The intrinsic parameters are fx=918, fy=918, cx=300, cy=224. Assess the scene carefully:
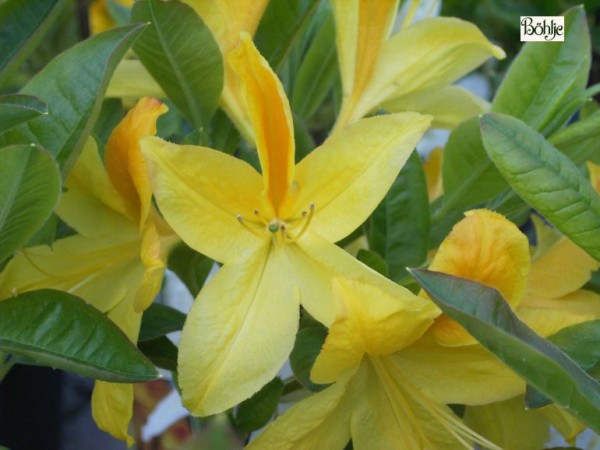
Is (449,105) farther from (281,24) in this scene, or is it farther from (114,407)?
(114,407)

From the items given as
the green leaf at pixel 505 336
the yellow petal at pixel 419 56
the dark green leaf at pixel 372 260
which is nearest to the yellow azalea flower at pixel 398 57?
the yellow petal at pixel 419 56

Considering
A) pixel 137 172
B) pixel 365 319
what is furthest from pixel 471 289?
pixel 137 172

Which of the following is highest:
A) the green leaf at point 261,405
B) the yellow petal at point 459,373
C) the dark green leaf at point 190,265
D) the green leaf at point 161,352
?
the dark green leaf at point 190,265

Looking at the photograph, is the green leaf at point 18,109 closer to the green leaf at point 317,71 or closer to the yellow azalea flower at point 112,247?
the yellow azalea flower at point 112,247

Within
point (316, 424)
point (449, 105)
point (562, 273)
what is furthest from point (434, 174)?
point (316, 424)

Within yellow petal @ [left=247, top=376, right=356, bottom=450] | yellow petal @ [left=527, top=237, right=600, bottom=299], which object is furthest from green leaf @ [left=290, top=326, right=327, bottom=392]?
yellow petal @ [left=527, top=237, right=600, bottom=299]

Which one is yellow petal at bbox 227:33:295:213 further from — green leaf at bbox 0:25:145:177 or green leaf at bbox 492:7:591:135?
green leaf at bbox 492:7:591:135
